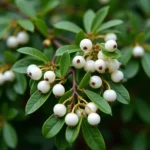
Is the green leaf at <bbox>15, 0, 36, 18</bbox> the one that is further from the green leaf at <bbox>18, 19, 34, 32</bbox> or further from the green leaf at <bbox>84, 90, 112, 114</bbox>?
the green leaf at <bbox>84, 90, 112, 114</bbox>

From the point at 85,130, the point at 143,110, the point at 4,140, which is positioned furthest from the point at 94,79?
the point at 143,110

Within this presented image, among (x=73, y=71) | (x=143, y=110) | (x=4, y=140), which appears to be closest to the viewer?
(x=73, y=71)

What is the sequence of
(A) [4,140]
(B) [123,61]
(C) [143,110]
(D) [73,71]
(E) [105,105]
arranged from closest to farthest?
(E) [105,105], (D) [73,71], (B) [123,61], (A) [4,140], (C) [143,110]

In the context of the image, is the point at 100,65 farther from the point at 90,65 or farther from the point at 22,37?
the point at 22,37

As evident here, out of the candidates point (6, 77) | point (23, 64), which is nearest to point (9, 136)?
point (6, 77)

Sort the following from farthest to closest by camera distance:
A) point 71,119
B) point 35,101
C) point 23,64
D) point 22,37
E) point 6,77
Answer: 1. point 22,37
2. point 6,77
3. point 23,64
4. point 35,101
5. point 71,119

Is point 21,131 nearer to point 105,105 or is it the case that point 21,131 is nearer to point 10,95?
point 10,95
